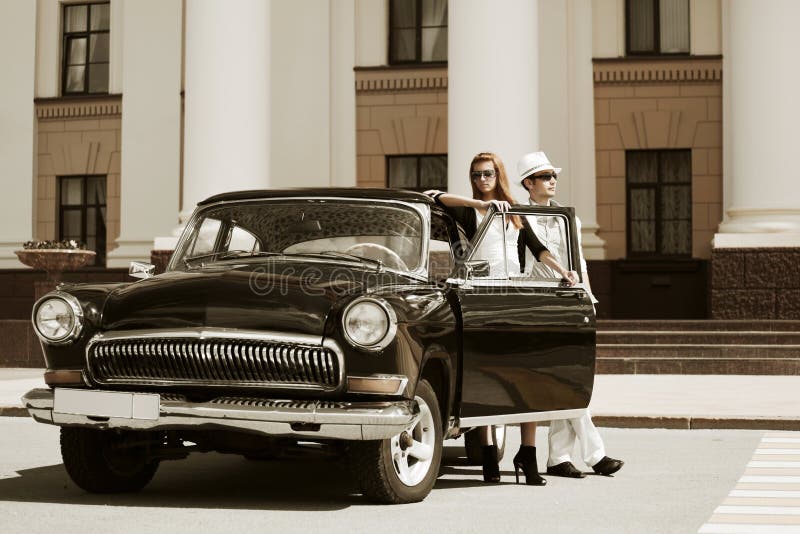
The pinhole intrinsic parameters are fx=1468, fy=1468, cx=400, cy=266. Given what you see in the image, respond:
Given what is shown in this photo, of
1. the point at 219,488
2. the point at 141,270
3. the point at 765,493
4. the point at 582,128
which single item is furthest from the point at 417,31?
the point at 765,493

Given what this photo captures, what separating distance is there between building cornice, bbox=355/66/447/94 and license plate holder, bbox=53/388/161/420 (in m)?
18.8

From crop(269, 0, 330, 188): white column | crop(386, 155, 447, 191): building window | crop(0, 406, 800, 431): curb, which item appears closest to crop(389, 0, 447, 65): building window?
crop(269, 0, 330, 188): white column

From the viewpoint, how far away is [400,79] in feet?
84.8

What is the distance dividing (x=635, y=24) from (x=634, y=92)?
125 centimetres

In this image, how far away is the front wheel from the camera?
7.19 meters

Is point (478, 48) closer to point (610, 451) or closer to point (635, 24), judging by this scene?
point (635, 24)

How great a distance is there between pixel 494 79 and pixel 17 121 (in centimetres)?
1225

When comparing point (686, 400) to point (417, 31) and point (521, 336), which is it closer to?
point (521, 336)

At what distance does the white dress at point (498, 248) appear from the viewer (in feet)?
28.0

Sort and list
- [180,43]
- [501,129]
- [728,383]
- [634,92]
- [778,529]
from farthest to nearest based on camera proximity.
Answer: [180,43] < [634,92] < [501,129] < [728,383] < [778,529]

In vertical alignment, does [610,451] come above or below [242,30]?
below

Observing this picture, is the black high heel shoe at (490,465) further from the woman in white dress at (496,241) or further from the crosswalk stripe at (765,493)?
the crosswalk stripe at (765,493)

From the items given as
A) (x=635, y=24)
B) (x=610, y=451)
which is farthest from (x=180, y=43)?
(x=610, y=451)

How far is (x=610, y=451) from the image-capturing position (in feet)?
35.0
